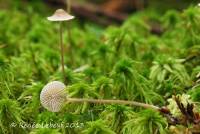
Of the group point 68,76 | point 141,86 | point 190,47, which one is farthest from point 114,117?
point 190,47

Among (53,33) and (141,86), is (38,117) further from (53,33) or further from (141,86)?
(53,33)

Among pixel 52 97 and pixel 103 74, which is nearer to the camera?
pixel 52 97

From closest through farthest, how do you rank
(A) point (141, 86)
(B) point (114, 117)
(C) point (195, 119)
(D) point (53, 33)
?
(C) point (195, 119)
(B) point (114, 117)
(A) point (141, 86)
(D) point (53, 33)

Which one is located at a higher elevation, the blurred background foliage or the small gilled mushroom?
the small gilled mushroom

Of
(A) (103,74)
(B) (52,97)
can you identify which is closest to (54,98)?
(B) (52,97)

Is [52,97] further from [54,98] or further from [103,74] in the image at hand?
[103,74]

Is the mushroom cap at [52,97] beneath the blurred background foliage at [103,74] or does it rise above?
above

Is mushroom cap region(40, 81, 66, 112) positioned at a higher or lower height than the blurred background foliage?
higher

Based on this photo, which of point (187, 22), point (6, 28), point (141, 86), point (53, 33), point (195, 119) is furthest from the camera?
point (53, 33)
